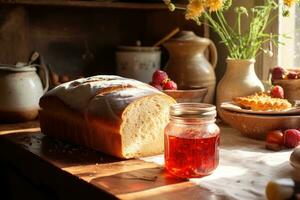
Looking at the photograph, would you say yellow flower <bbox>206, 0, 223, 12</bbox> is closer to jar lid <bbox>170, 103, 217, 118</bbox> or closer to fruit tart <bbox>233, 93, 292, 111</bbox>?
fruit tart <bbox>233, 93, 292, 111</bbox>

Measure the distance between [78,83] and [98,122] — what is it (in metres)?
0.19

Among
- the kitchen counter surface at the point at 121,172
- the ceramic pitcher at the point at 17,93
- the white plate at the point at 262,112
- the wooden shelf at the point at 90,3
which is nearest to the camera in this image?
the kitchen counter surface at the point at 121,172

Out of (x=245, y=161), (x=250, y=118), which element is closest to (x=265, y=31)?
(x=250, y=118)

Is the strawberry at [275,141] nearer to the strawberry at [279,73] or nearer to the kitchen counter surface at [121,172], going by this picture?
the kitchen counter surface at [121,172]

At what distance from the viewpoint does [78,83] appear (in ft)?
3.98

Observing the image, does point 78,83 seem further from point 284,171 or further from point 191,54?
point 284,171

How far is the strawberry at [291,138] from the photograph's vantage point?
1071mm

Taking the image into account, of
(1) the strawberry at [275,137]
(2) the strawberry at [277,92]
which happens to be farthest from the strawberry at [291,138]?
(2) the strawberry at [277,92]

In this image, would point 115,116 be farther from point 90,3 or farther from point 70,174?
point 90,3

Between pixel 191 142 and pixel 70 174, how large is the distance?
25 centimetres

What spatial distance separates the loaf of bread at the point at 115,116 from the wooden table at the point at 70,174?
0.03 meters

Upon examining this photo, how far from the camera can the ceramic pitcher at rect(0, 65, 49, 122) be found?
1395mm

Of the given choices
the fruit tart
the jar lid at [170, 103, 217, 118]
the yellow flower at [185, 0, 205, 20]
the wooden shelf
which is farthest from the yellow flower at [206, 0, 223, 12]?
the wooden shelf

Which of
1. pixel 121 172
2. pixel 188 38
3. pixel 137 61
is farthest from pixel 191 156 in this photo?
pixel 137 61
